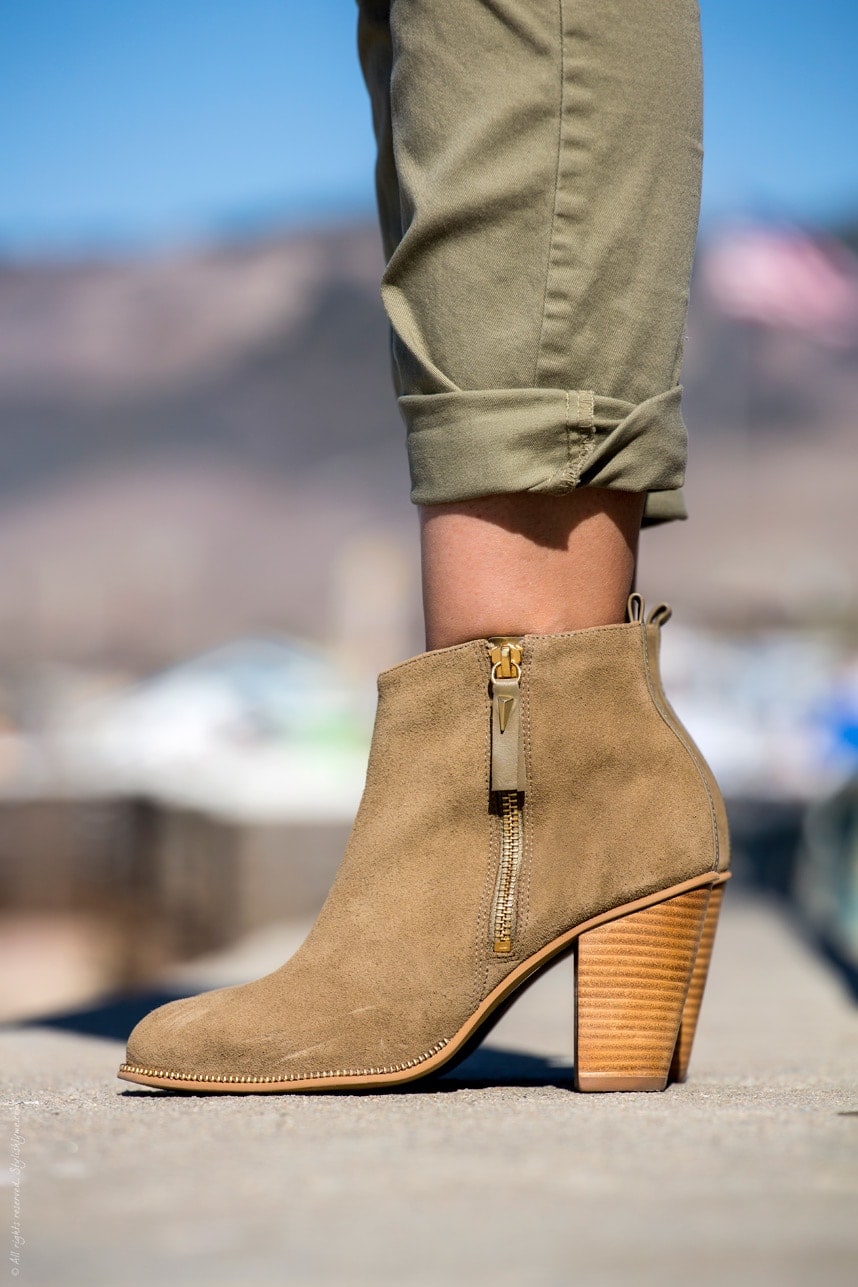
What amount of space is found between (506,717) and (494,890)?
13 centimetres

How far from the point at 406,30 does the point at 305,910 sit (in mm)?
5135

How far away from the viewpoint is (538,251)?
1.07 m

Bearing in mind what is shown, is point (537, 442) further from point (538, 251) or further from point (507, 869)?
point (507, 869)

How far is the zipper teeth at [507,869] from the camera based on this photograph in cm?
110

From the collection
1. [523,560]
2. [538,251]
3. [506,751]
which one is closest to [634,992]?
[506,751]

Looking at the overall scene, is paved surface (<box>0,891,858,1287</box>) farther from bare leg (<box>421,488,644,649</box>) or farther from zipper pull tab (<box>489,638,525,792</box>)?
bare leg (<box>421,488,644,649</box>)

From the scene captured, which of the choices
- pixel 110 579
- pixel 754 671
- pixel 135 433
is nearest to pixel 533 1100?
pixel 754 671

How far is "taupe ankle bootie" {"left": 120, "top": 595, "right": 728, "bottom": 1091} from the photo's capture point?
1084mm

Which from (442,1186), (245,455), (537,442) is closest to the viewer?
(442,1186)

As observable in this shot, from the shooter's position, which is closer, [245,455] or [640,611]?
[640,611]

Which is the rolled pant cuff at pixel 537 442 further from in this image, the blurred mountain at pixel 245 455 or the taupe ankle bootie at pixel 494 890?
the blurred mountain at pixel 245 455

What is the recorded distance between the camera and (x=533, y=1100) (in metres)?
1.00

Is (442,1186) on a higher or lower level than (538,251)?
lower

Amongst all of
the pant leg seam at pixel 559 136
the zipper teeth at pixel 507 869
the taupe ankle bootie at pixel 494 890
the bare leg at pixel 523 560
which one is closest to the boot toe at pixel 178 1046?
the taupe ankle bootie at pixel 494 890
